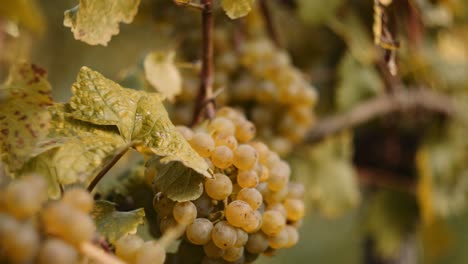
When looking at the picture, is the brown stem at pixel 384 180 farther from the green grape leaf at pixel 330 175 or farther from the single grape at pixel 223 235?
the single grape at pixel 223 235

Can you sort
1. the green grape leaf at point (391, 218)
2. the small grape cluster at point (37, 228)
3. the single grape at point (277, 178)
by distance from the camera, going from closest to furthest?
the small grape cluster at point (37, 228)
the single grape at point (277, 178)
the green grape leaf at point (391, 218)

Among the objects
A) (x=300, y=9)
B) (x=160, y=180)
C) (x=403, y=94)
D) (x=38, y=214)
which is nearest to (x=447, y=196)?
(x=403, y=94)

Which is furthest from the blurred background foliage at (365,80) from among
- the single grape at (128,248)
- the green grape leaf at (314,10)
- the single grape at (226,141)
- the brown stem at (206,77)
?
the single grape at (128,248)

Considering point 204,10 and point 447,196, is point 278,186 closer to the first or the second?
point 204,10

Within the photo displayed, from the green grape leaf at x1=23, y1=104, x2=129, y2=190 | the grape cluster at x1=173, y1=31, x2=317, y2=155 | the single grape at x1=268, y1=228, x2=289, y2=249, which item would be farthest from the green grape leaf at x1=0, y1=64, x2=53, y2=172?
the grape cluster at x1=173, y1=31, x2=317, y2=155

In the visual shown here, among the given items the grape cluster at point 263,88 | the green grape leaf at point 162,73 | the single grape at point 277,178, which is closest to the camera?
the single grape at point 277,178

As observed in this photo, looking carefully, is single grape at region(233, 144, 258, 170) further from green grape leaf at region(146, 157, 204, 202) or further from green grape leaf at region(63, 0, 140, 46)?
green grape leaf at region(63, 0, 140, 46)
